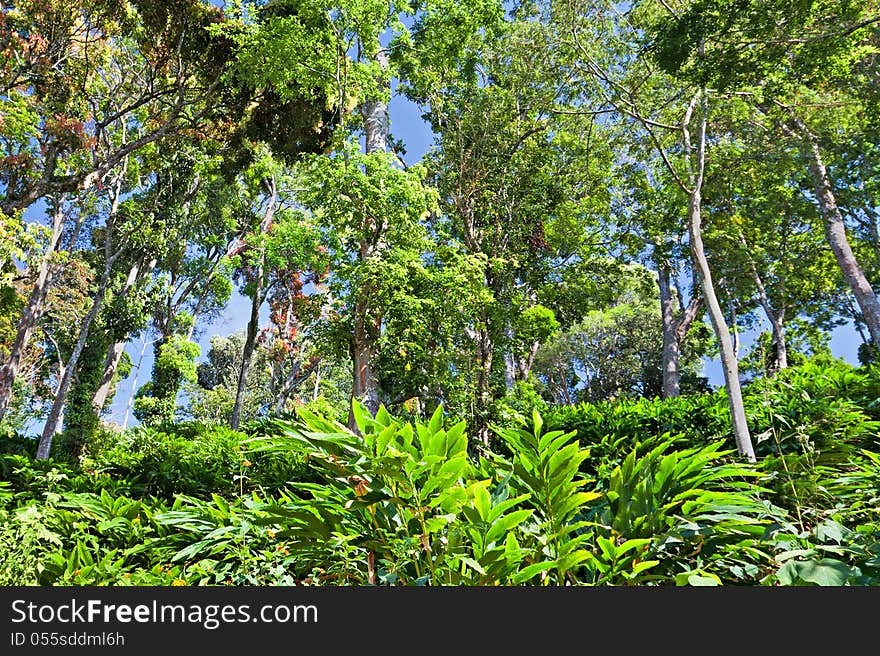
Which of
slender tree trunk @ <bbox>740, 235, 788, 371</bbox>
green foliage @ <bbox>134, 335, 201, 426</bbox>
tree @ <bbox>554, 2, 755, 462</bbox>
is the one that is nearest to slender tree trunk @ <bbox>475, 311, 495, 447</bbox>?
tree @ <bbox>554, 2, 755, 462</bbox>

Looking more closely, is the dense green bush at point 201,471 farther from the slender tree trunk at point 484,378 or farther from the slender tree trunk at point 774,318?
the slender tree trunk at point 774,318

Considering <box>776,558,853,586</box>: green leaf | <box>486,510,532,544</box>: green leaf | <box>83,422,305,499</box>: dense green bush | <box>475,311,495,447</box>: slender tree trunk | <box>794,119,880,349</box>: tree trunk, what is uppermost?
<box>794,119,880,349</box>: tree trunk

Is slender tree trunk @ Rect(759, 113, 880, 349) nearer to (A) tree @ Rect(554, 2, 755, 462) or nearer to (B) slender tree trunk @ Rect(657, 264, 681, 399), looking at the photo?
(A) tree @ Rect(554, 2, 755, 462)

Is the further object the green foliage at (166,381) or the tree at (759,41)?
the green foliage at (166,381)

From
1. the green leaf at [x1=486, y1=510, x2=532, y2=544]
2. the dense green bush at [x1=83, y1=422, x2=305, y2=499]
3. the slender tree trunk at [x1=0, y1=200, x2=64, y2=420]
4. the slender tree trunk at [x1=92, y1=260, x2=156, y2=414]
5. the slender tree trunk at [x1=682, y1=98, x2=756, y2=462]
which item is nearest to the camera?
the green leaf at [x1=486, y1=510, x2=532, y2=544]

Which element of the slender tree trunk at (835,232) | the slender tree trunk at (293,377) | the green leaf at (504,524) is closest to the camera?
the green leaf at (504,524)

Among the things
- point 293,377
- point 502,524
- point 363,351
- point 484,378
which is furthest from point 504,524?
point 293,377

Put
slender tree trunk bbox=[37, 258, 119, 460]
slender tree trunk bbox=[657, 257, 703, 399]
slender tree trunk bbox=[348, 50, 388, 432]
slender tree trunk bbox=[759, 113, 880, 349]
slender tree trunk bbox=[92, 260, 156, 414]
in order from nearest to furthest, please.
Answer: slender tree trunk bbox=[348, 50, 388, 432], slender tree trunk bbox=[37, 258, 119, 460], slender tree trunk bbox=[759, 113, 880, 349], slender tree trunk bbox=[657, 257, 703, 399], slender tree trunk bbox=[92, 260, 156, 414]

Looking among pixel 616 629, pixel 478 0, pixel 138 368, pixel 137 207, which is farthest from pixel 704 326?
pixel 138 368

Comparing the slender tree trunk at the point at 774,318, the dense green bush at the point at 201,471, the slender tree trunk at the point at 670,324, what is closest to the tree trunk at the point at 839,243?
the slender tree trunk at the point at 774,318

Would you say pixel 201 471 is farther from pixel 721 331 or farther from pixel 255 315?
pixel 255 315

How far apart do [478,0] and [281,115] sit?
519 centimetres

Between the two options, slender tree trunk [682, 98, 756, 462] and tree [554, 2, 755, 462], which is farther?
tree [554, 2, 755, 462]

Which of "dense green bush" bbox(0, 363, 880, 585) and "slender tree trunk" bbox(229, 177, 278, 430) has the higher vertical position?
"slender tree trunk" bbox(229, 177, 278, 430)
